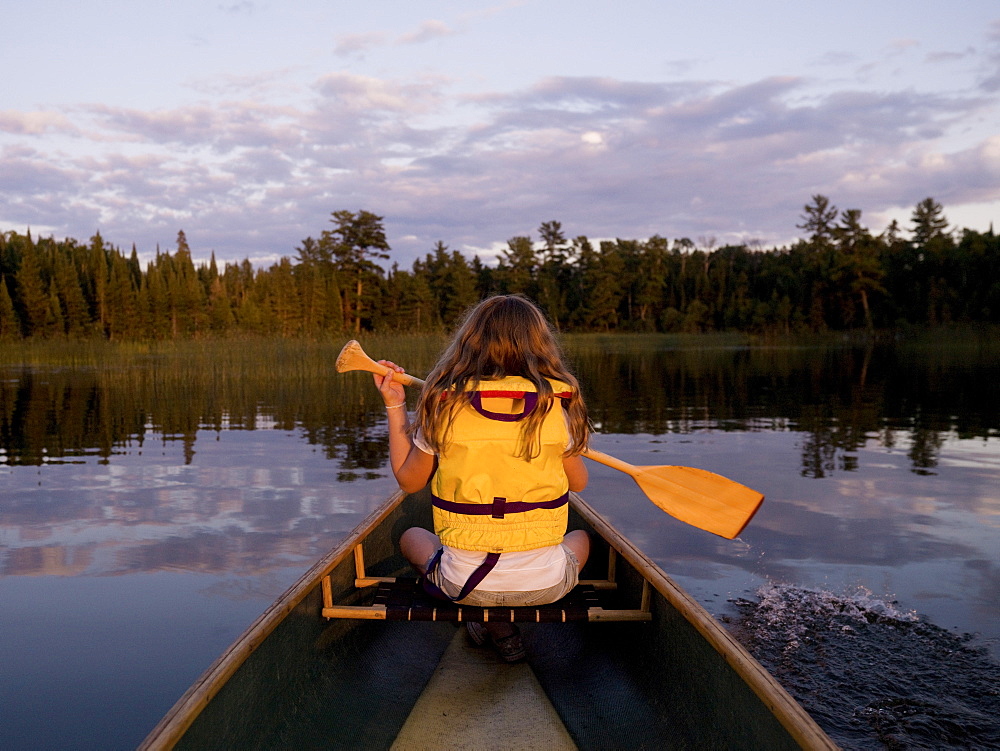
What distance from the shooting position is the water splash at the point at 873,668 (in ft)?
9.18

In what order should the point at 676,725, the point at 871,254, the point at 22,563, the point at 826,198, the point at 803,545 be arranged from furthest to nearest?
the point at 826,198, the point at 871,254, the point at 803,545, the point at 22,563, the point at 676,725

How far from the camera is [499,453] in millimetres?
2477

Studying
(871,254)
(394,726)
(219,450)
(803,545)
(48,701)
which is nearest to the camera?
(394,726)

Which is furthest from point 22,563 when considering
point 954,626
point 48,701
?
point 954,626

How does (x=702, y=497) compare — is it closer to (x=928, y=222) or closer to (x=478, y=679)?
(x=478, y=679)

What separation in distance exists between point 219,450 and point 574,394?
23.3 ft

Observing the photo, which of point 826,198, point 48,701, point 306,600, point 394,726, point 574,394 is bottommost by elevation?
point 48,701

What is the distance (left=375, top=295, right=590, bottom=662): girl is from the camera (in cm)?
248

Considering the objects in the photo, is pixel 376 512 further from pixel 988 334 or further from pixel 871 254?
pixel 871 254

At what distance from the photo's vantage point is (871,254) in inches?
2074

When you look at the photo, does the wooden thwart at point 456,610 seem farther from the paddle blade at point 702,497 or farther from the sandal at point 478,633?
the paddle blade at point 702,497

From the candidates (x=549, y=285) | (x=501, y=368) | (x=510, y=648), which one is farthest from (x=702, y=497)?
(x=549, y=285)

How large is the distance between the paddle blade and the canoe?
1.14ft

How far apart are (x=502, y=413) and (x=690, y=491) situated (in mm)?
1369
